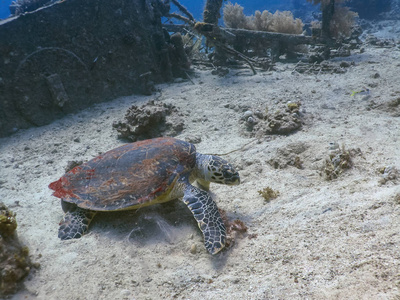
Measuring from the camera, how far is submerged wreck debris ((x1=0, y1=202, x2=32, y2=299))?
1.76 metres

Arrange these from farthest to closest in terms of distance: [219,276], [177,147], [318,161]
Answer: [318,161] < [177,147] < [219,276]

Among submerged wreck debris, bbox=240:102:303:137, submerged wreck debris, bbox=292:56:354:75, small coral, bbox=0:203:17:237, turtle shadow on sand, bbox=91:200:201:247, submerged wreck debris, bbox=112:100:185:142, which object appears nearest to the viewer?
small coral, bbox=0:203:17:237

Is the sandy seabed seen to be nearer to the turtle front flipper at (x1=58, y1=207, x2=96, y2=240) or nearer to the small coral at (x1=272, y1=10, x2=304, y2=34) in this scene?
the turtle front flipper at (x1=58, y1=207, x2=96, y2=240)

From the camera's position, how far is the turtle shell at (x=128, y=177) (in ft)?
8.21

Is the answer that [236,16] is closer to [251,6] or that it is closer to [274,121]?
[274,121]

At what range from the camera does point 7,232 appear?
81.5 inches

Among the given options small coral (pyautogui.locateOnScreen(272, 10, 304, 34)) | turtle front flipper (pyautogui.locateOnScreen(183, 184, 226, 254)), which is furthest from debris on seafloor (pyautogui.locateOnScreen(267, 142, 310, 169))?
small coral (pyautogui.locateOnScreen(272, 10, 304, 34))

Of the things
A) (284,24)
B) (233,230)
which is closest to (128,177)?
(233,230)

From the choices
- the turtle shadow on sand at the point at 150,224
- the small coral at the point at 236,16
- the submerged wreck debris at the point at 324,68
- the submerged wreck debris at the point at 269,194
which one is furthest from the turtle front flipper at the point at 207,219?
the small coral at the point at 236,16

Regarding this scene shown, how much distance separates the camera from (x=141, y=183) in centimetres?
254

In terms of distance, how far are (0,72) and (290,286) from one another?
6.27 metres

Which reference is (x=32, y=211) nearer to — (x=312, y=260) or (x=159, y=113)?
(x=159, y=113)

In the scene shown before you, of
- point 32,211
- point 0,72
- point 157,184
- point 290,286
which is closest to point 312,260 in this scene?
point 290,286

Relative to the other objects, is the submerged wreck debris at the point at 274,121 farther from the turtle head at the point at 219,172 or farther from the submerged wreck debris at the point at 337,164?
the turtle head at the point at 219,172
